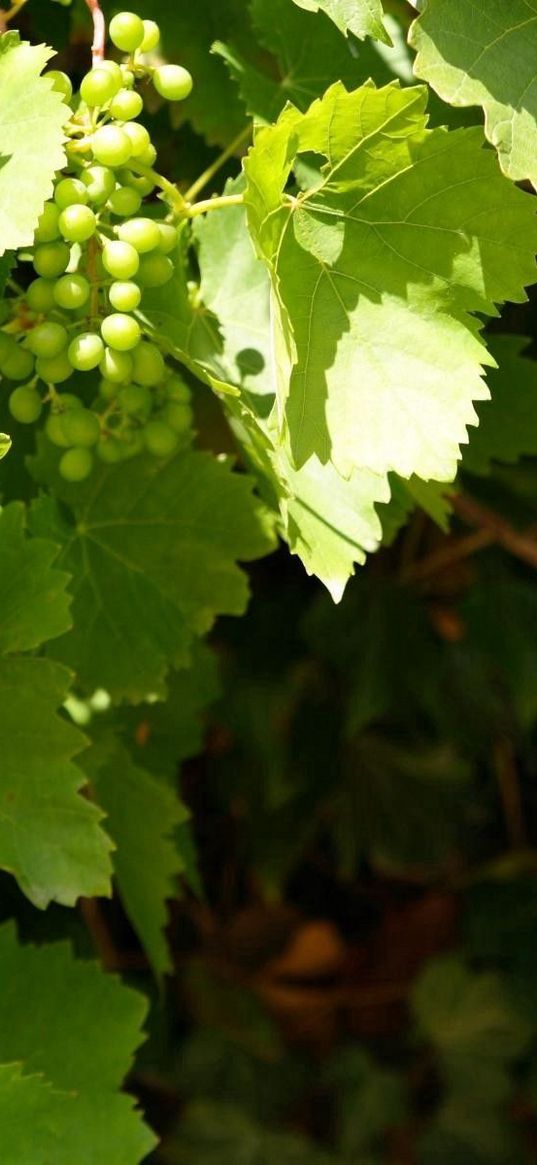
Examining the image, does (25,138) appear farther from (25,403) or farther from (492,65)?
(492,65)

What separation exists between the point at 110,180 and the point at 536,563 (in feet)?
2.88

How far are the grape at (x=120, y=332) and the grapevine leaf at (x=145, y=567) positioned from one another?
8.4 inches

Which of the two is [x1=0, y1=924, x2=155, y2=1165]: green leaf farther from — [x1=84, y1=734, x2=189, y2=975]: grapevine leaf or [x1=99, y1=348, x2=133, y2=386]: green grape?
[x1=99, y1=348, x2=133, y2=386]: green grape

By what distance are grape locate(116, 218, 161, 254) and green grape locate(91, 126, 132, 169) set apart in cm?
3

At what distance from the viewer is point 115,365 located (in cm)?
72

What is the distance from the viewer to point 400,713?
1.66 meters

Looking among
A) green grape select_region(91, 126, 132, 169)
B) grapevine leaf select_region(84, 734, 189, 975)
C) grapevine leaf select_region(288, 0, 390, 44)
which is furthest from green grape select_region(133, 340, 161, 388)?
grapevine leaf select_region(84, 734, 189, 975)

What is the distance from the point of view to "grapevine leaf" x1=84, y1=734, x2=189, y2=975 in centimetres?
101

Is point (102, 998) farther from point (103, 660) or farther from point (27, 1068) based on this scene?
A: point (103, 660)

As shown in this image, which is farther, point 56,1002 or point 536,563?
point 536,563

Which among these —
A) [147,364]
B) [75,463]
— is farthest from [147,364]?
[75,463]

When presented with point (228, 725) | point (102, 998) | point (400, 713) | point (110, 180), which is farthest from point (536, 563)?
point (110, 180)

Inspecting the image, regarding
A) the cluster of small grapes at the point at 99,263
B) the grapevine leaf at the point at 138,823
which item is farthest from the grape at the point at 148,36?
the grapevine leaf at the point at 138,823

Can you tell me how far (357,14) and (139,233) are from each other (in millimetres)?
175
